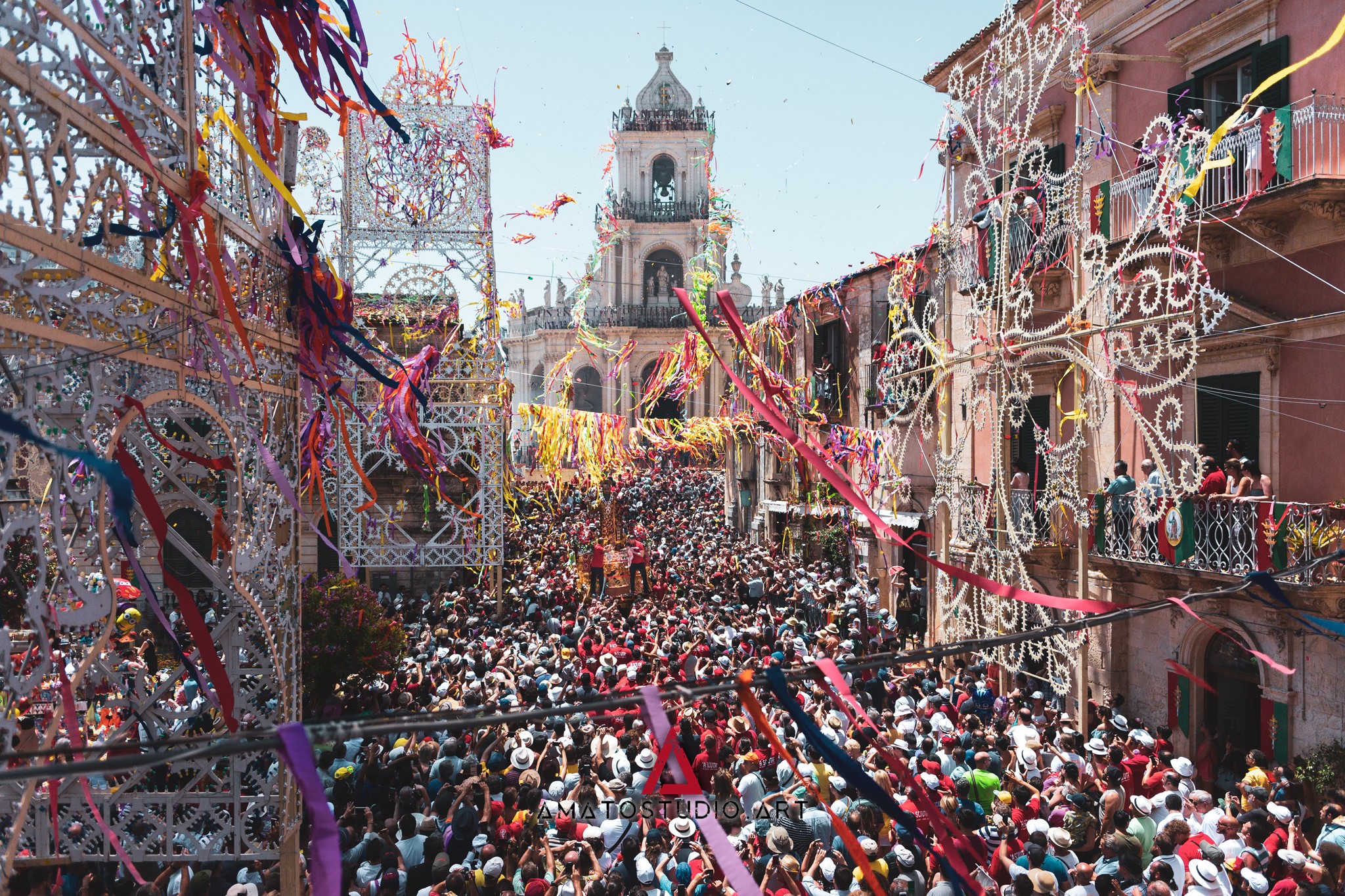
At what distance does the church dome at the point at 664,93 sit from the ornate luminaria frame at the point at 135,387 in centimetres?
4259

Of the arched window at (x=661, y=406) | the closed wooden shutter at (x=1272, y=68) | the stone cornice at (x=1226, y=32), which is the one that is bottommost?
the arched window at (x=661, y=406)

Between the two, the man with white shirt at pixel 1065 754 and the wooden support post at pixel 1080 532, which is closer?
the man with white shirt at pixel 1065 754

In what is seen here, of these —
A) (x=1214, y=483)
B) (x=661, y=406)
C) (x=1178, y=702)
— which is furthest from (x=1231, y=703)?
(x=661, y=406)

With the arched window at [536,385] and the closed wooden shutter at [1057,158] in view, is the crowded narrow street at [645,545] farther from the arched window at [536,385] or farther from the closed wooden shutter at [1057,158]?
the arched window at [536,385]

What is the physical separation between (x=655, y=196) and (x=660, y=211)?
0.96m

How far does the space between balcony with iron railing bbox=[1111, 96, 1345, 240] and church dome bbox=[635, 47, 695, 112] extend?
38.8 m

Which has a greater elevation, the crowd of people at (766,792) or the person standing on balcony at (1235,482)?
the person standing on balcony at (1235,482)

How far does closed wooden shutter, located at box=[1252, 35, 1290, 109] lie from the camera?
9602mm

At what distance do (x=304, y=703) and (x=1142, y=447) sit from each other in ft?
33.2

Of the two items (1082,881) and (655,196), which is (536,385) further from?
(1082,881)

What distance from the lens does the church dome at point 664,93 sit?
153ft

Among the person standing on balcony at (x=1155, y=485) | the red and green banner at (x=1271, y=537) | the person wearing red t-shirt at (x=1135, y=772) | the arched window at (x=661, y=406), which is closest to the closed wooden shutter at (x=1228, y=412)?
the person standing on balcony at (x=1155, y=485)

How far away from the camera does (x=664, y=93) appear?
153 ft

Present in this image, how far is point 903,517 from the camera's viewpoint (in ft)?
57.8
